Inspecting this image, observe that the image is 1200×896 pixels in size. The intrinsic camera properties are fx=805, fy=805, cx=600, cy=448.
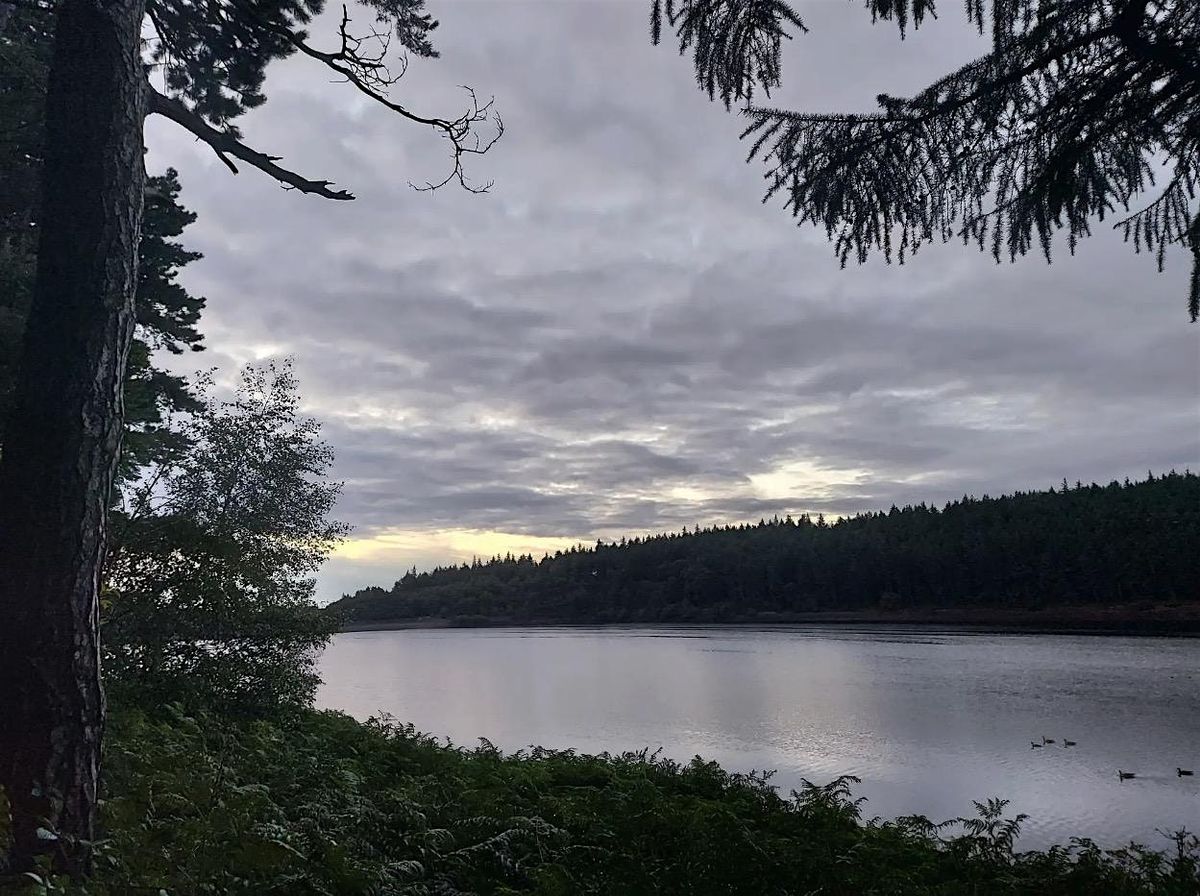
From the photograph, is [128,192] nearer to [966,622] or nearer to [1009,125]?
[1009,125]

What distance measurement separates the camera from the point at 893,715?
3244cm

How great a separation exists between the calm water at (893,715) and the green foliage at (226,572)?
40.2ft

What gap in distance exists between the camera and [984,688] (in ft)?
132

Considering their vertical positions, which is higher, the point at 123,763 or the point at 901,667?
the point at 123,763

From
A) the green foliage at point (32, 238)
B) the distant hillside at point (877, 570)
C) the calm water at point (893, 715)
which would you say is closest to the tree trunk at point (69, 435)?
the green foliage at point (32, 238)

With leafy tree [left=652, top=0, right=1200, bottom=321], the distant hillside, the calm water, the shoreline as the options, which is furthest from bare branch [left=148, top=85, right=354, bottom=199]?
the distant hillside

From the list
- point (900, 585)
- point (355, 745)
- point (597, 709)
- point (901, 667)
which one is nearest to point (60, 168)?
point (355, 745)

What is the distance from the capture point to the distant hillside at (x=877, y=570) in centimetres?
10450

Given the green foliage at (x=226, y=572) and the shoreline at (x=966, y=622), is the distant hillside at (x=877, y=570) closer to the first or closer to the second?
the shoreline at (x=966, y=622)

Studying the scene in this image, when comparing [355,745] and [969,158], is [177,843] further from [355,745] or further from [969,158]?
[355,745]

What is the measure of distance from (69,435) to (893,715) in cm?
3323

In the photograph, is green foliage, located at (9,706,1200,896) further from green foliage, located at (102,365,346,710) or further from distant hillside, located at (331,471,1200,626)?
distant hillside, located at (331,471,1200,626)

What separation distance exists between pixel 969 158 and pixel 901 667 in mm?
51961

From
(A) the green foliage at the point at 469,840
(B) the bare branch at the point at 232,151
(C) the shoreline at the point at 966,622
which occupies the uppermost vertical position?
(B) the bare branch at the point at 232,151
